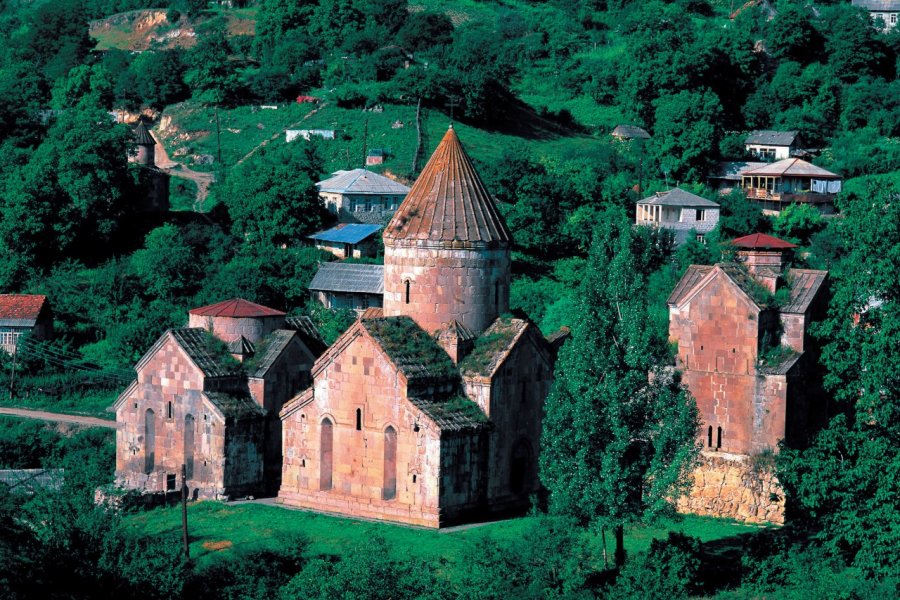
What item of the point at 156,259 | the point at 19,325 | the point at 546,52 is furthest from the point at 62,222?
the point at 546,52

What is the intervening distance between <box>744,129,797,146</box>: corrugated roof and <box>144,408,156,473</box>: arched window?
5699 centimetres

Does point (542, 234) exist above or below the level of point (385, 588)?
above

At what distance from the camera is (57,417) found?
55.6 m

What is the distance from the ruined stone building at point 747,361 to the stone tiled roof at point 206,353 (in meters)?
11.6

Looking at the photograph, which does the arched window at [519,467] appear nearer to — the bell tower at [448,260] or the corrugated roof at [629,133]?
the bell tower at [448,260]

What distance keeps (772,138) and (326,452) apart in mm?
58730

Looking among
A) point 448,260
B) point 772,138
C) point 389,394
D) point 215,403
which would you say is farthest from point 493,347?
point 772,138

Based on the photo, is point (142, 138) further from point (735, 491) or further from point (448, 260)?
point (735, 491)

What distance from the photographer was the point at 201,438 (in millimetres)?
41000

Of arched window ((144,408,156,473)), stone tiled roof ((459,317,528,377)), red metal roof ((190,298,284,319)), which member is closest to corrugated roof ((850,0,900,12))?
red metal roof ((190,298,284,319))

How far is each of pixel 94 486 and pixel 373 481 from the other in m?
8.71

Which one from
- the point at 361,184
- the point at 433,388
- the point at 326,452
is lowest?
the point at 326,452

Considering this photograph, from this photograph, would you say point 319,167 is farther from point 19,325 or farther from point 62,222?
point 19,325

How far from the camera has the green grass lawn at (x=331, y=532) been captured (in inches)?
1384
